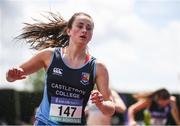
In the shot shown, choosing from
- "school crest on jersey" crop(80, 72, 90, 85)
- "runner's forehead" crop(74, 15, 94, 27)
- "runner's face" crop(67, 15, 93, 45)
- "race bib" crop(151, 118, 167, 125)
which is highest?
"runner's forehead" crop(74, 15, 94, 27)

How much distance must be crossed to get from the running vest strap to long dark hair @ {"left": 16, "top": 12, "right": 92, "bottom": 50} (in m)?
0.98

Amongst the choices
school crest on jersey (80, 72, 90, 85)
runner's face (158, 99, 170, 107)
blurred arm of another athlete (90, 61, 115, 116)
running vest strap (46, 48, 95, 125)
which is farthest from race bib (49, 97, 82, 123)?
runner's face (158, 99, 170, 107)

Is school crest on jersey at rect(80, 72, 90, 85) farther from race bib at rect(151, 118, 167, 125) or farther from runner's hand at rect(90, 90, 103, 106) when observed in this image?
race bib at rect(151, 118, 167, 125)

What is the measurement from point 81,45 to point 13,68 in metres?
0.77

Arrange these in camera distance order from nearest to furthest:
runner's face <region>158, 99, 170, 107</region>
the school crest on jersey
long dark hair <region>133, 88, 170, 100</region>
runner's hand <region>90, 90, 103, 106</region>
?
runner's hand <region>90, 90, 103, 106</region> → the school crest on jersey → long dark hair <region>133, 88, 170, 100</region> → runner's face <region>158, 99, 170, 107</region>

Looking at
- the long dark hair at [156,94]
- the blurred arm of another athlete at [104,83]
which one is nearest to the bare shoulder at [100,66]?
the blurred arm of another athlete at [104,83]

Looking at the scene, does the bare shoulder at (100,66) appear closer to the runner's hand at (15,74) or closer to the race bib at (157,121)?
the runner's hand at (15,74)

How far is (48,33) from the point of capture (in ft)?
23.6

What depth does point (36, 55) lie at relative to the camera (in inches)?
242

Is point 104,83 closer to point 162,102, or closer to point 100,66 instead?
point 100,66

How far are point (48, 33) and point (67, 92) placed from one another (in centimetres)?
155

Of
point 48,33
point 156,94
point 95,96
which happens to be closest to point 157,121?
point 156,94

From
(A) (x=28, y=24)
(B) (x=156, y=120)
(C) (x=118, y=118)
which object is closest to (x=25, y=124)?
(C) (x=118, y=118)

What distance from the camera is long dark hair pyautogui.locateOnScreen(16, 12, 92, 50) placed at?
6.93 meters
